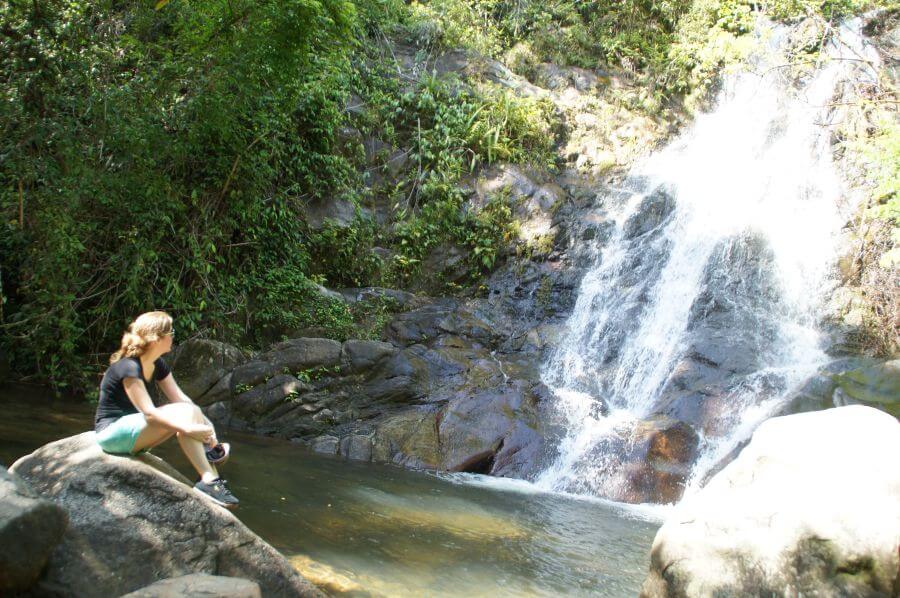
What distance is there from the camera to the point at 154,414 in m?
3.68

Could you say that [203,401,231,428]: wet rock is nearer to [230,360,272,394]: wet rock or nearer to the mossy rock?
[230,360,272,394]: wet rock

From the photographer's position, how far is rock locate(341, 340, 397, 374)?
9.71 meters

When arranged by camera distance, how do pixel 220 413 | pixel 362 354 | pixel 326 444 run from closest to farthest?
pixel 326 444 → pixel 220 413 → pixel 362 354

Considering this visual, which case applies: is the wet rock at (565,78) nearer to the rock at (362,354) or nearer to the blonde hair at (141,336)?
the rock at (362,354)

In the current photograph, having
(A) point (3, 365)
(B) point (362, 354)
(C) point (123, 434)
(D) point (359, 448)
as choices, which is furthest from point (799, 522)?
(A) point (3, 365)

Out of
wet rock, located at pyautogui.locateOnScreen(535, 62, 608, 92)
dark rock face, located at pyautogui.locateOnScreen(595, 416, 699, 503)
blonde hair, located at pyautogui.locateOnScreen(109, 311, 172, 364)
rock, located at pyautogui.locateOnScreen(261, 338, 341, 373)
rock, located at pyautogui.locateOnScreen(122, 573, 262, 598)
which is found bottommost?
dark rock face, located at pyautogui.locateOnScreen(595, 416, 699, 503)

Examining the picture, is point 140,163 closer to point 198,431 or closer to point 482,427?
point 482,427

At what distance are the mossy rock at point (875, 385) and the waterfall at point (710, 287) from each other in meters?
0.70

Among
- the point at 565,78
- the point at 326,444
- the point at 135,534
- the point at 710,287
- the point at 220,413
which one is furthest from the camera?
the point at 565,78

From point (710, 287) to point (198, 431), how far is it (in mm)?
9731

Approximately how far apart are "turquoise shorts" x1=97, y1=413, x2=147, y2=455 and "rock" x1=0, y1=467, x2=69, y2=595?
48 centimetres

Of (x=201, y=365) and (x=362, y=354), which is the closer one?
(x=201, y=365)

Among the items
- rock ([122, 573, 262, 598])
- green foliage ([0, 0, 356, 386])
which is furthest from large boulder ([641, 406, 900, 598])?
green foliage ([0, 0, 356, 386])

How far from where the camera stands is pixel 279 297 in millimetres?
10844
